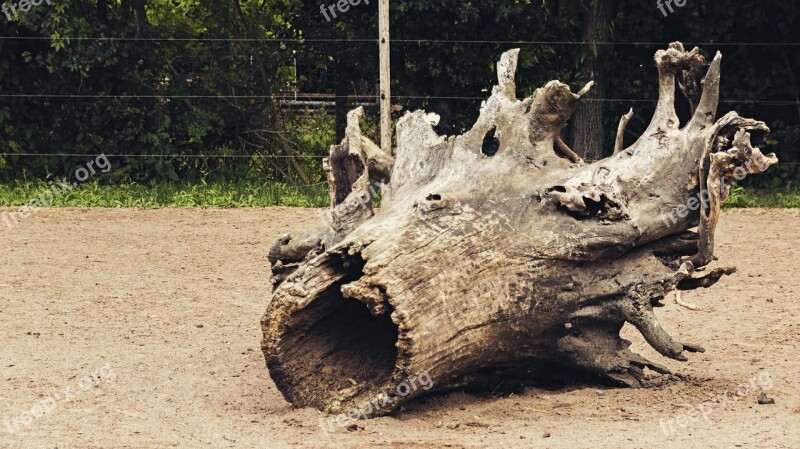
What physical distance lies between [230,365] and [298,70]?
713 cm

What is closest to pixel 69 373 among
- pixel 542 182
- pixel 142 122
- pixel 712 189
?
pixel 542 182

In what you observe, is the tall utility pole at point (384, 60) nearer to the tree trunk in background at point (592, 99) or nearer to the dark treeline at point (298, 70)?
the dark treeline at point (298, 70)

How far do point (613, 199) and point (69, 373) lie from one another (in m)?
3.06

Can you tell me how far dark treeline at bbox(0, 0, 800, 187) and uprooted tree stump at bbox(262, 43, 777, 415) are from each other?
6.18 meters

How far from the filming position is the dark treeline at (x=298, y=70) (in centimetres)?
1252

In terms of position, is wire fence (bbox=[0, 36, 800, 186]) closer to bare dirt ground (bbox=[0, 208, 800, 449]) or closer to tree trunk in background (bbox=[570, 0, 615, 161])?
tree trunk in background (bbox=[570, 0, 615, 161])

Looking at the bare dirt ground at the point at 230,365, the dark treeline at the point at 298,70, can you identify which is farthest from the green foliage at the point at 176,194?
the bare dirt ground at the point at 230,365

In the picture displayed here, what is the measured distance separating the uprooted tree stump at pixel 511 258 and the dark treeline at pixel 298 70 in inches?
243

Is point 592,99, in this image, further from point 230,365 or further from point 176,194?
point 230,365

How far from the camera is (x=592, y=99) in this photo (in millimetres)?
12625

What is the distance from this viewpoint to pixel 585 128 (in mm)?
12609

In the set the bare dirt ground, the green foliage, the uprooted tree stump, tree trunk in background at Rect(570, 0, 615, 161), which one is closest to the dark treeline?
tree trunk in background at Rect(570, 0, 615, 161)

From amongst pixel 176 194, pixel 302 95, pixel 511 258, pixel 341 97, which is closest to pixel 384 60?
pixel 341 97

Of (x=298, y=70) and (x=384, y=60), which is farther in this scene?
(x=298, y=70)
